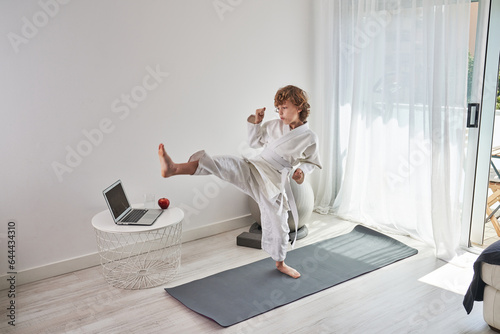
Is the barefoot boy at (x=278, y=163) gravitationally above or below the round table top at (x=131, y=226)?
above

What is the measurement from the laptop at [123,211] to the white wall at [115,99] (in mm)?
216

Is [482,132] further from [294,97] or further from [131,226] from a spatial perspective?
[131,226]

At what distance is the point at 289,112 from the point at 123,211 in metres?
1.23

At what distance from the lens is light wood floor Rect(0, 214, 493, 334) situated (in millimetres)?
2646

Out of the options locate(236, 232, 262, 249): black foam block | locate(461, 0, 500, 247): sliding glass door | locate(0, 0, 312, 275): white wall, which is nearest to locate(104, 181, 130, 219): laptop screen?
locate(0, 0, 312, 275): white wall

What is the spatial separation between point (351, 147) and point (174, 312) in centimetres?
211

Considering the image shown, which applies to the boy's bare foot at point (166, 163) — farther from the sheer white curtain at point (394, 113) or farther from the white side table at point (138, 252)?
the sheer white curtain at point (394, 113)

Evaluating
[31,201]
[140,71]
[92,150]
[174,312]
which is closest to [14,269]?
[31,201]

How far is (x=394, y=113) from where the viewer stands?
386 cm

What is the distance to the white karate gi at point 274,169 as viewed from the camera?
9.91 feet

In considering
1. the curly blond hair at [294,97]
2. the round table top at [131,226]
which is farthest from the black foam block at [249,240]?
the curly blond hair at [294,97]

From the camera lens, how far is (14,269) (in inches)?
124

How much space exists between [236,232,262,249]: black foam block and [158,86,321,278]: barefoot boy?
1.38 ft

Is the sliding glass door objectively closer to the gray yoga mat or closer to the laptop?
the gray yoga mat
